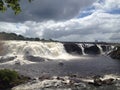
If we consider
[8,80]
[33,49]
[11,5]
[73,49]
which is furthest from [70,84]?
[73,49]

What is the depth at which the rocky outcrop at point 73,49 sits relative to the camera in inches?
3951

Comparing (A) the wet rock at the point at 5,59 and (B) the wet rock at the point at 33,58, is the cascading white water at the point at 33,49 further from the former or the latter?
(A) the wet rock at the point at 5,59

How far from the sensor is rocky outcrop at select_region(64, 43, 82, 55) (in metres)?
100

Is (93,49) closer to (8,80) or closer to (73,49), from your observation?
(73,49)

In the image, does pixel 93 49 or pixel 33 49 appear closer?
pixel 33 49

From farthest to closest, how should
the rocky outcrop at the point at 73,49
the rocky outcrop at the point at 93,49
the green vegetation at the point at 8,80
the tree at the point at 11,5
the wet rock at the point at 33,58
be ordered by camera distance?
the rocky outcrop at the point at 93,49
the rocky outcrop at the point at 73,49
the wet rock at the point at 33,58
the green vegetation at the point at 8,80
the tree at the point at 11,5

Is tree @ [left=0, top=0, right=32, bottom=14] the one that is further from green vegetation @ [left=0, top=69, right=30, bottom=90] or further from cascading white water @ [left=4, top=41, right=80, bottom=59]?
cascading white water @ [left=4, top=41, right=80, bottom=59]

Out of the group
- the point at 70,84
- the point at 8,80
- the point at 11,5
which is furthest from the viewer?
the point at 8,80

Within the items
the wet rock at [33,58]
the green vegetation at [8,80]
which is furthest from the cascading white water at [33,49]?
the green vegetation at [8,80]

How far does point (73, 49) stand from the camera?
337 feet

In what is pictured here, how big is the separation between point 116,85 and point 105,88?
92.5 inches

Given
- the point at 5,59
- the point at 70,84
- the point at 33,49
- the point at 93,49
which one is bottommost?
the point at 70,84

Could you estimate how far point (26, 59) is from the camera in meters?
76.7

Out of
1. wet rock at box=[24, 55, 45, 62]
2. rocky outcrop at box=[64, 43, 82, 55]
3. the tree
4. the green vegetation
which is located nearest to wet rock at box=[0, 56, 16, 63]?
wet rock at box=[24, 55, 45, 62]
